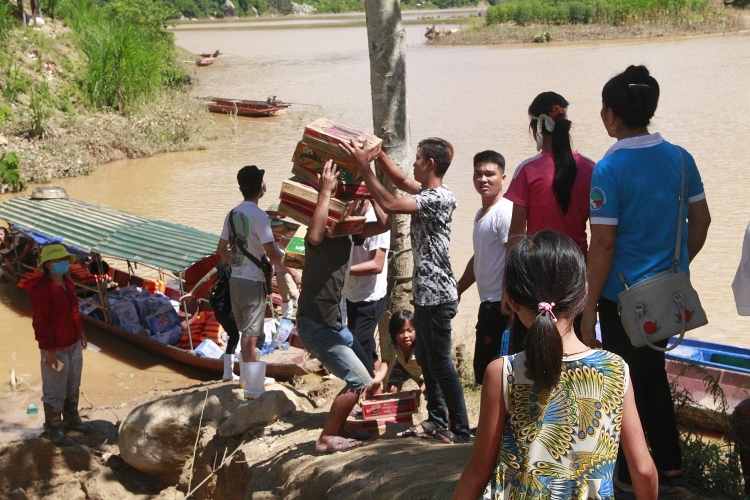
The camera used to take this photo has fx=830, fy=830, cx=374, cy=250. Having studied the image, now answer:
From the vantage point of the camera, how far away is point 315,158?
4449 millimetres

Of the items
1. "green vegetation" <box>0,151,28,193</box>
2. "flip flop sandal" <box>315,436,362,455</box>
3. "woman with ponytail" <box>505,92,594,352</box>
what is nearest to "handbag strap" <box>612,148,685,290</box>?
"woman with ponytail" <box>505,92,594,352</box>

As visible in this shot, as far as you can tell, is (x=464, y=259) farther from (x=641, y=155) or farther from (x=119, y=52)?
(x=119, y=52)

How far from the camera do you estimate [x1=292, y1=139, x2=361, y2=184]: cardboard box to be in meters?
4.35

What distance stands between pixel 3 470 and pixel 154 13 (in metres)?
29.5

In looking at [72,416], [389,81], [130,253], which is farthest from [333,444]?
[130,253]

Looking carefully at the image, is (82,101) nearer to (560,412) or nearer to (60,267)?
(60,267)

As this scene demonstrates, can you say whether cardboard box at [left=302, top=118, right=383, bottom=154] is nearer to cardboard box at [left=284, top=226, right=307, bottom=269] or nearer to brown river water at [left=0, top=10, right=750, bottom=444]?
cardboard box at [left=284, top=226, right=307, bottom=269]

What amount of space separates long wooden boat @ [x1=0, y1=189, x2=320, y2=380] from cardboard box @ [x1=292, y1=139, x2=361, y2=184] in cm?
421

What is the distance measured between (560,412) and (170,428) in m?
3.98

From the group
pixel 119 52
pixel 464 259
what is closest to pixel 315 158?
pixel 464 259

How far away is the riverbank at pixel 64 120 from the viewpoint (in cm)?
2025

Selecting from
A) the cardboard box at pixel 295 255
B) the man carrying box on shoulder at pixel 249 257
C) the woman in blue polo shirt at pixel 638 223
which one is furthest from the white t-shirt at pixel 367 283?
the woman in blue polo shirt at pixel 638 223

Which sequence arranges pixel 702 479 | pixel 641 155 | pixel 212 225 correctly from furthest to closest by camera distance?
pixel 212 225, pixel 702 479, pixel 641 155

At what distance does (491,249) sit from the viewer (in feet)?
15.8
